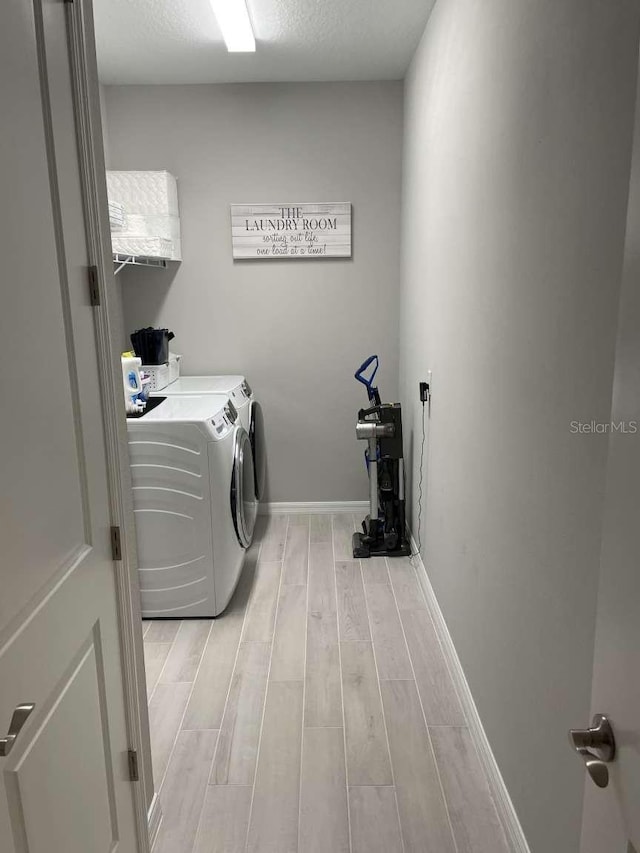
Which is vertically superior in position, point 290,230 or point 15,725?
point 290,230

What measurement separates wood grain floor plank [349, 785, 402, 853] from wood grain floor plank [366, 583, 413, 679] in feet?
2.08

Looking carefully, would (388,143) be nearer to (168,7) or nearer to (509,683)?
(168,7)

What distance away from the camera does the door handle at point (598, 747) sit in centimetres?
76

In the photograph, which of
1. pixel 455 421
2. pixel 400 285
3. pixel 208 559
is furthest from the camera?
pixel 400 285

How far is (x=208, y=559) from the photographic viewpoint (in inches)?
119

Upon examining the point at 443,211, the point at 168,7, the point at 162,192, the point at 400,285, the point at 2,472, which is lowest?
the point at 2,472

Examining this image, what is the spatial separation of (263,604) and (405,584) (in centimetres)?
76

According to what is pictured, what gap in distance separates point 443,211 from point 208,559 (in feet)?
6.05

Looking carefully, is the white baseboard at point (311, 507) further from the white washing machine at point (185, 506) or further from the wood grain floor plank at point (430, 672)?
the wood grain floor plank at point (430, 672)

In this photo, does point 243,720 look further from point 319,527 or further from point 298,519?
point 298,519

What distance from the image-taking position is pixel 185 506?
2939mm

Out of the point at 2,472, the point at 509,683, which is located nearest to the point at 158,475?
the point at 509,683

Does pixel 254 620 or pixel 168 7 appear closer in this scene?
pixel 168 7

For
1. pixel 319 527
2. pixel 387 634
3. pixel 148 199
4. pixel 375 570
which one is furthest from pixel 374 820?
pixel 148 199
